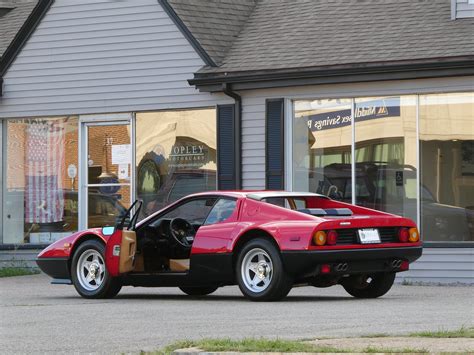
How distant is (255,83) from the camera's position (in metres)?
19.9

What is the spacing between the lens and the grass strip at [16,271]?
21206mm

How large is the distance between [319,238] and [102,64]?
9981mm

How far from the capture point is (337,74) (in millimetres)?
19016

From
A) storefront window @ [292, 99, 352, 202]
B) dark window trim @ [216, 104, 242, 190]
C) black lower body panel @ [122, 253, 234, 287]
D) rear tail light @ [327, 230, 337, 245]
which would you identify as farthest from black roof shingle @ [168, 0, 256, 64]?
rear tail light @ [327, 230, 337, 245]

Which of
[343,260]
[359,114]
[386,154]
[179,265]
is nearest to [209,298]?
[179,265]

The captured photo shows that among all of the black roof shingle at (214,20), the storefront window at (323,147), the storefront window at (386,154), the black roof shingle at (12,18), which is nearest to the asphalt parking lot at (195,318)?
the storefront window at (386,154)

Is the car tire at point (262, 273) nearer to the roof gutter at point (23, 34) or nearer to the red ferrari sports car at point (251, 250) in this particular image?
the red ferrari sports car at point (251, 250)

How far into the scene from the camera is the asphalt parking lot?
32.1 feet

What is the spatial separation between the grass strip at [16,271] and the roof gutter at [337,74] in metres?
4.66

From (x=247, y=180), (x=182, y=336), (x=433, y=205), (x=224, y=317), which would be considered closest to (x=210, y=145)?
(x=247, y=180)

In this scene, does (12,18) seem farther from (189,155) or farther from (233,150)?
(233,150)

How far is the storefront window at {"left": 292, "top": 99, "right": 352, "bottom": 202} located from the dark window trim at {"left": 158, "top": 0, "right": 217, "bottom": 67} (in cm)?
179

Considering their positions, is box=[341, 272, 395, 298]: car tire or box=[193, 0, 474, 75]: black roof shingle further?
box=[193, 0, 474, 75]: black roof shingle

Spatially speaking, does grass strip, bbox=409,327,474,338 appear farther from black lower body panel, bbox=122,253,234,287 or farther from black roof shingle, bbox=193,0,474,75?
black roof shingle, bbox=193,0,474,75
